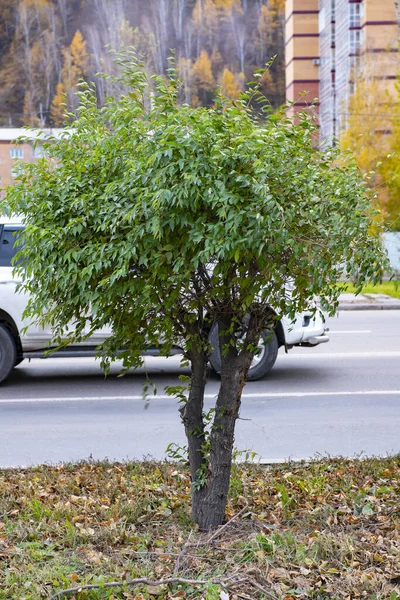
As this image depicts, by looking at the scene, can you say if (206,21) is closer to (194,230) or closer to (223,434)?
(223,434)

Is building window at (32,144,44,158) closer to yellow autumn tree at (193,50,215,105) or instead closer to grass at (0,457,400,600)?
grass at (0,457,400,600)

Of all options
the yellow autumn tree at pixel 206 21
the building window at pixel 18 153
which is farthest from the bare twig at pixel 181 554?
the yellow autumn tree at pixel 206 21

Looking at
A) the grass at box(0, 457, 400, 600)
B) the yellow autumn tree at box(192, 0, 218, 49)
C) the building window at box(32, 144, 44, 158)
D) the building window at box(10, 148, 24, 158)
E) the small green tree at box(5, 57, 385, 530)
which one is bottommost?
the grass at box(0, 457, 400, 600)

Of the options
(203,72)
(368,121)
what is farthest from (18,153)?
(203,72)

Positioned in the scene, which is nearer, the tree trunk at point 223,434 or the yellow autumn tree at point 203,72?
the tree trunk at point 223,434

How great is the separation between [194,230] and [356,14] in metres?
40.6

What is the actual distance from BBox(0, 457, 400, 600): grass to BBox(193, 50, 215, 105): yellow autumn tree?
171ft

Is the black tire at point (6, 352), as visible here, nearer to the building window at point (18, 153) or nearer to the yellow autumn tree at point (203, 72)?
the building window at point (18, 153)

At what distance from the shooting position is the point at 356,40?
39.1m

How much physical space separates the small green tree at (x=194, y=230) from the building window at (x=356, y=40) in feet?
120

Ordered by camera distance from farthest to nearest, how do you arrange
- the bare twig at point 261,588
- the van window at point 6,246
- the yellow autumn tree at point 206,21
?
the yellow autumn tree at point 206,21
the van window at point 6,246
the bare twig at point 261,588

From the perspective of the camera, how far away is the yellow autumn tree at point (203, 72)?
186 feet

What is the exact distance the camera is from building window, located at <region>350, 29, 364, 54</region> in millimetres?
38322

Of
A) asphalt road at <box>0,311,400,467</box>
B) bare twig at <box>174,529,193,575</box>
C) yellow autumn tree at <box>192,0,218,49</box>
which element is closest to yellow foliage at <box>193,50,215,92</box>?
yellow autumn tree at <box>192,0,218,49</box>
